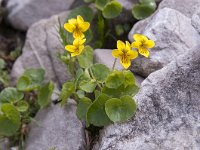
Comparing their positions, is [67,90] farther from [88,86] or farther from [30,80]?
[30,80]

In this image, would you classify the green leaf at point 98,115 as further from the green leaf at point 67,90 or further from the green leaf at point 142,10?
the green leaf at point 142,10

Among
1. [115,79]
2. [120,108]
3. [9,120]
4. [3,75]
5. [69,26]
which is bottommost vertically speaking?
[3,75]

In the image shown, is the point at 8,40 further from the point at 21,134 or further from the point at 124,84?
the point at 124,84

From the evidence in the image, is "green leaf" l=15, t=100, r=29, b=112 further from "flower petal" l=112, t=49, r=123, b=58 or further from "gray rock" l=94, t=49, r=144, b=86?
"flower petal" l=112, t=49, r=123, b=58

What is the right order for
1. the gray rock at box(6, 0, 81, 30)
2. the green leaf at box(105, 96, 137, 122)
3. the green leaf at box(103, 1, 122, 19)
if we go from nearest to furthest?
the green leaf at box(105, 96, 137, 122) → the green leaf at box(103, 1, 122, 19) → the gray rock at box(6, 0, 81, 30)

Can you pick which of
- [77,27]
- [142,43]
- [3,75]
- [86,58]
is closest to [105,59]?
Result: [86,58]

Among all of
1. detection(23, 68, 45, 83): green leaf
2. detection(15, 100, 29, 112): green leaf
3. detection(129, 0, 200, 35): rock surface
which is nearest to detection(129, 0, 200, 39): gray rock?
detection(129, 0, 200, 35): rock surface
